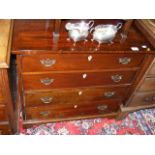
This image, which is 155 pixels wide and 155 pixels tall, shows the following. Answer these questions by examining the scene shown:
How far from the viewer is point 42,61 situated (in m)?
1.35

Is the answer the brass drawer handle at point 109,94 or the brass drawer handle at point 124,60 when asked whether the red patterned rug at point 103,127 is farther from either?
the brass drawer handle at point 124,60

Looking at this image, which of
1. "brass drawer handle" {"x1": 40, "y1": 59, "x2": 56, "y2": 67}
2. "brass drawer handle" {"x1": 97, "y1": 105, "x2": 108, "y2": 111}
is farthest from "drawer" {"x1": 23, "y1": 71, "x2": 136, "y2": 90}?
"brass drawer handle" {"x1": 97, "y1": 105, "x2": 108, "y2": 111}

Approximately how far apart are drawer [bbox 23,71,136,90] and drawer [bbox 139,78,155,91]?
0.15 meters

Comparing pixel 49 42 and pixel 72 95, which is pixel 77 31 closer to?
pixel 49 42

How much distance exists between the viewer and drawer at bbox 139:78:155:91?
1771 mm

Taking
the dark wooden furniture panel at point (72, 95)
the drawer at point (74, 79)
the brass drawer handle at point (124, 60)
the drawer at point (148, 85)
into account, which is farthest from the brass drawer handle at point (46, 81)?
the drawer at point (148, 85)

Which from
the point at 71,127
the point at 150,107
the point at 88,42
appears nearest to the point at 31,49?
the point at 88,42

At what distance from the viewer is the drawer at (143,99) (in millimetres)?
1934

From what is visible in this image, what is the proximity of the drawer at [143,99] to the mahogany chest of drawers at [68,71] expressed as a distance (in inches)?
3.8
